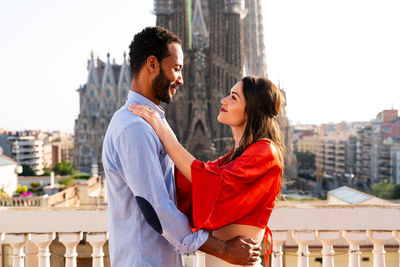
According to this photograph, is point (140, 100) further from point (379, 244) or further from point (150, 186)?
point (379, 244)

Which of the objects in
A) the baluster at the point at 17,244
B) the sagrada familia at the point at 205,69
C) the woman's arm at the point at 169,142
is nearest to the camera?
the woman's arm at the point at 169,142

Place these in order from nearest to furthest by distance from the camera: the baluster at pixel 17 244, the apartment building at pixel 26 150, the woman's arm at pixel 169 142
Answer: the woman's arm at pixel 169 142
the baluster at pixel 17 244
the apartment building at pixel 26 150

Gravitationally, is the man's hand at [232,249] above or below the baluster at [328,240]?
above

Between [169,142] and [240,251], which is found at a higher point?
[169,142]

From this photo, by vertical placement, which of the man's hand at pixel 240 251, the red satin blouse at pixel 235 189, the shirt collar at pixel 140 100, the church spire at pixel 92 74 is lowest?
the man's hand at pixel 240 251

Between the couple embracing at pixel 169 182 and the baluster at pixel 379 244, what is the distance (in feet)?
3.77

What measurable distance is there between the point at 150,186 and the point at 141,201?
74mm

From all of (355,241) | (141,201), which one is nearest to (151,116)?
(141,201)

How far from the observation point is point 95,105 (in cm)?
5494

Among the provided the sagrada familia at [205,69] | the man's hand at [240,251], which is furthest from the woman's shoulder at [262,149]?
the sagrada familia at [205,69]

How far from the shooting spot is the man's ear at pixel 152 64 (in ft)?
5.32

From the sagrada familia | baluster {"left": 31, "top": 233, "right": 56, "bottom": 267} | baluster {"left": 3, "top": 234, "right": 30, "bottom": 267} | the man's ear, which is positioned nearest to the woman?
the man's ear

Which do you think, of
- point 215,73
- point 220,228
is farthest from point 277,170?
point 215,73

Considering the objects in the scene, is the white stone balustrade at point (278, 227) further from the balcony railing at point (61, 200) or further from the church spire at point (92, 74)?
the church spire at point (92, 74)
